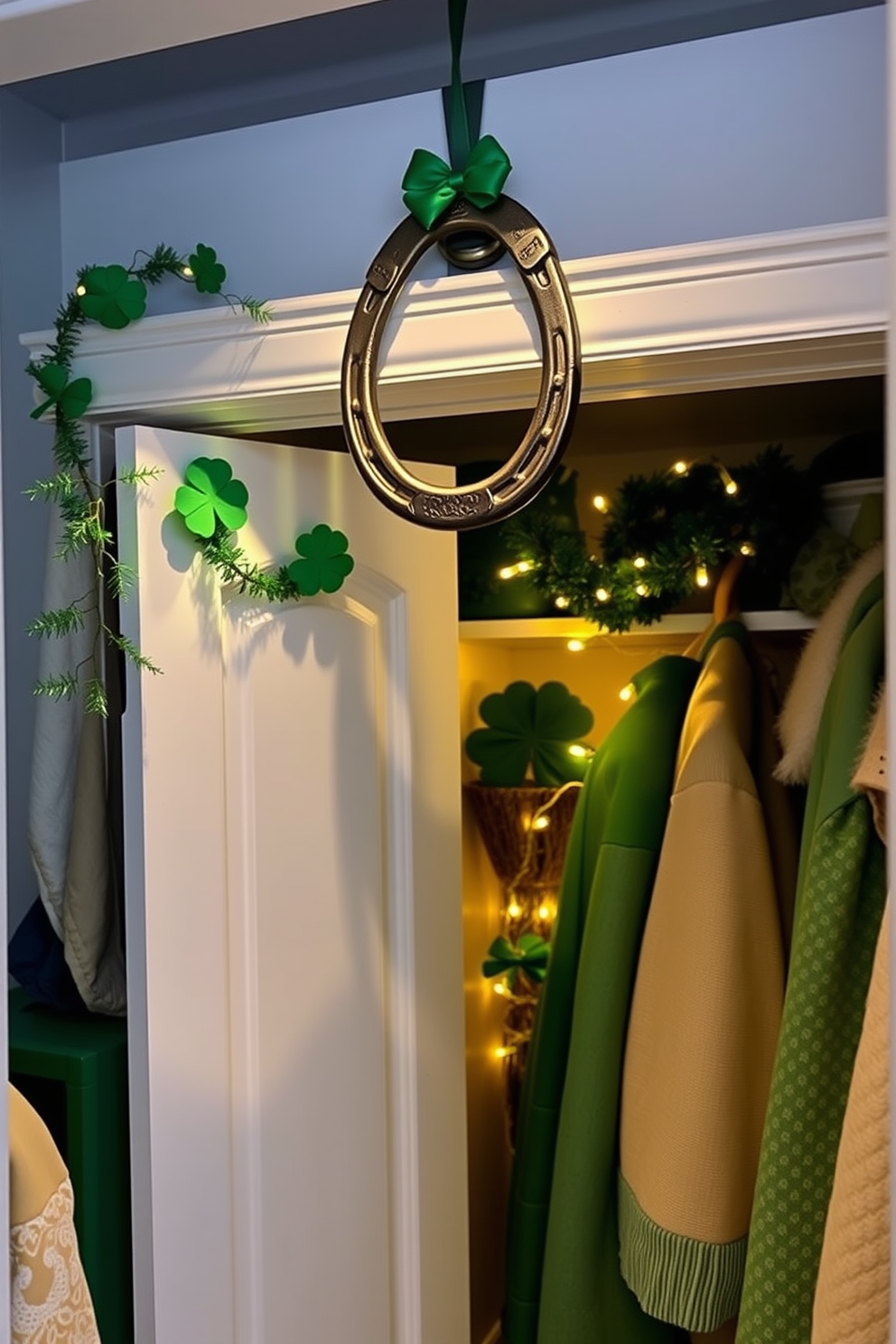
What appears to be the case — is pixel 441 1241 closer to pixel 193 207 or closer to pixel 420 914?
pixel 420 914

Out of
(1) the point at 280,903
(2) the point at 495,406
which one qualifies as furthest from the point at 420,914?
(2) the point at 495,406

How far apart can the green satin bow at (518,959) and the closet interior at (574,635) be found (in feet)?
0.19

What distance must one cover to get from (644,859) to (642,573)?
15.9 inches

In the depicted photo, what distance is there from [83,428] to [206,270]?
0.21 meters

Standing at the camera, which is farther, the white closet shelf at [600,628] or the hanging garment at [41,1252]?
the white closet shelf at [600,628]

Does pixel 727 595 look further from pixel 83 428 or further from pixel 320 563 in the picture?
pixel 83 428

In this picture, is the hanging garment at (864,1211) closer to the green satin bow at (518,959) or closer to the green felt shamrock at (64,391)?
the green felt shamrock at (64,391)

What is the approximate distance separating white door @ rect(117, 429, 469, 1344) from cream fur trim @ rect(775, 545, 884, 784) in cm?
45

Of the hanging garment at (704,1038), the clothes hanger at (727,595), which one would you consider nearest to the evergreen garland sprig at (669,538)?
the clothes hanger at (727,595)

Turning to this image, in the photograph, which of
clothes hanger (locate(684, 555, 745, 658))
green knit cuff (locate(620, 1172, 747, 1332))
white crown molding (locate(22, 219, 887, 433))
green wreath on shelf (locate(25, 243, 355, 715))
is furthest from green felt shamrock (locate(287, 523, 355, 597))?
green knit cuff (locate(620, 1172, 747, 1332))

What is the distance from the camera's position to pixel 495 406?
1061 millimetres

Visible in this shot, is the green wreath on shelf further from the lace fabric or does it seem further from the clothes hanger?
the clothes hanger

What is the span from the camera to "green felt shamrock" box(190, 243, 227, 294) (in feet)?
3.48

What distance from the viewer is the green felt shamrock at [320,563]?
1.17 metres
